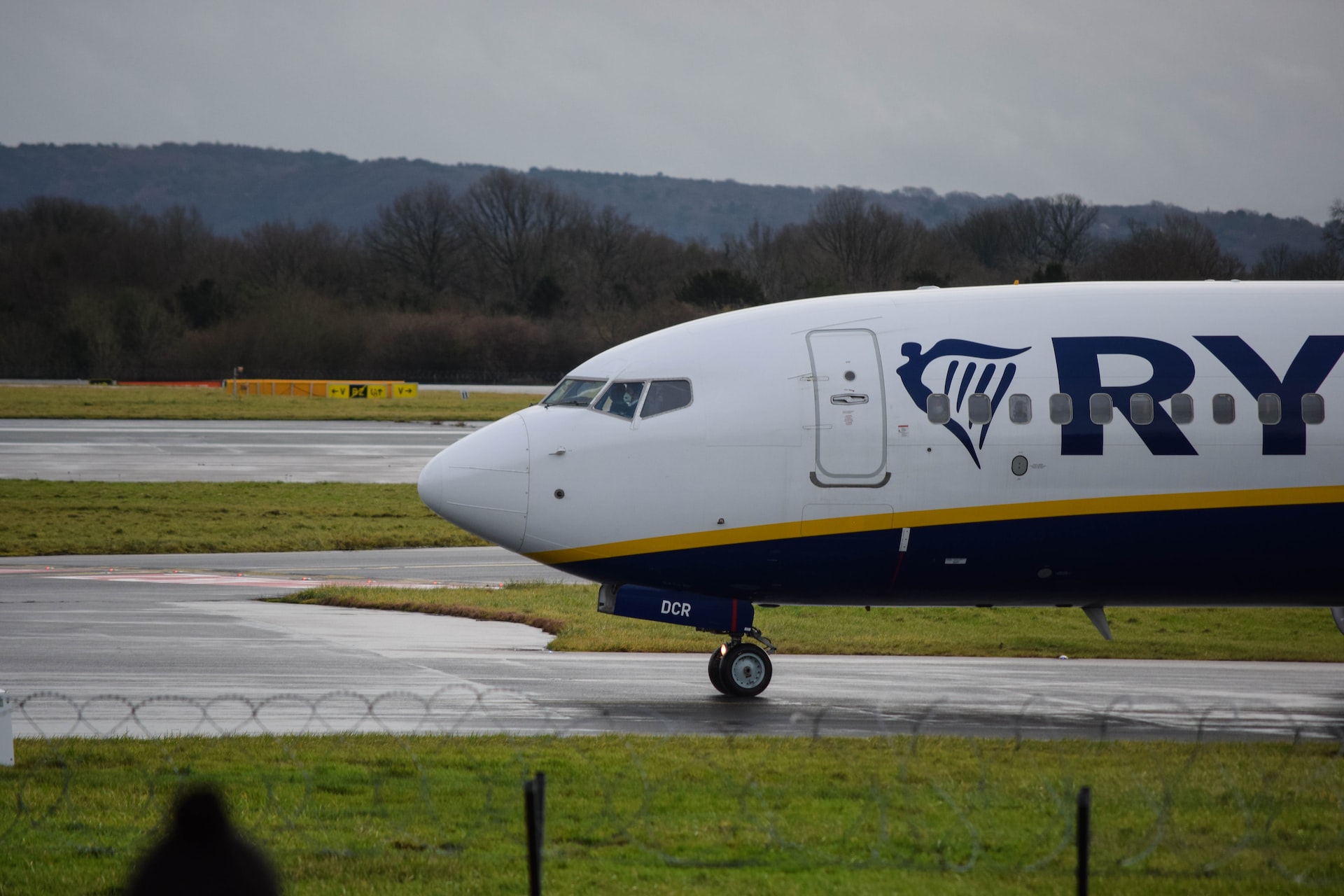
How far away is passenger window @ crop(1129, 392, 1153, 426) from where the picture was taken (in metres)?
16.0

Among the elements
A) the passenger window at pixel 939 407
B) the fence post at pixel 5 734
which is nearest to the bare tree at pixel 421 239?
the passenger window at pixel 939 407

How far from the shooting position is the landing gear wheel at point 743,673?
16875 millimetres

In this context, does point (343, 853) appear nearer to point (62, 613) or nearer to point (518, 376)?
point (62, 613)

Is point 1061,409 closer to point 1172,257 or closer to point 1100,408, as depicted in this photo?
point 1100,408

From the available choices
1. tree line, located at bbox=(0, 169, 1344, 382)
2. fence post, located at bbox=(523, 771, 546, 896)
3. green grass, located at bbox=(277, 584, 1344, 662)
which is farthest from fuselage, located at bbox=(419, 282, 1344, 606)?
tree line, located at bbox=(0, 169, 1344, 382)

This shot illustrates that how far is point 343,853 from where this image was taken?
32.5 ft

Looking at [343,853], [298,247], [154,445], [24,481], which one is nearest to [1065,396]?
[343,853]

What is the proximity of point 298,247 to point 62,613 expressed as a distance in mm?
140117

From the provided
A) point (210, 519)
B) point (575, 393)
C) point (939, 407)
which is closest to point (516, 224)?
point (210, 519)

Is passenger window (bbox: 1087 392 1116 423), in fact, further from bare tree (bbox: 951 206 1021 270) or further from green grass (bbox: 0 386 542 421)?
bare tree (bbox: 951 206 1021 270)

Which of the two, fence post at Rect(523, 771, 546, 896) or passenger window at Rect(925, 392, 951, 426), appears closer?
fence post at Rect(523, 771, 546, 896)

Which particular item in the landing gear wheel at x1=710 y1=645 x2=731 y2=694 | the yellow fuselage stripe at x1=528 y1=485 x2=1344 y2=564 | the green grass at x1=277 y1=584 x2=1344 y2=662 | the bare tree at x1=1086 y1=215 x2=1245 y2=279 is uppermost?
the bare tree at x1=1086 y1=215 x2=1245 y2=279

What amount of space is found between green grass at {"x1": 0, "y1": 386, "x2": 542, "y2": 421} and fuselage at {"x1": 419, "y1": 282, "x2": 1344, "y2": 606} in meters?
54.5

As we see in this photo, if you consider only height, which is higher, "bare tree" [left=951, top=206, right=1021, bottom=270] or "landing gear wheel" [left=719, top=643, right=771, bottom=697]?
"bare tree" [left=951, top=206, right=1021, bottom=270]
